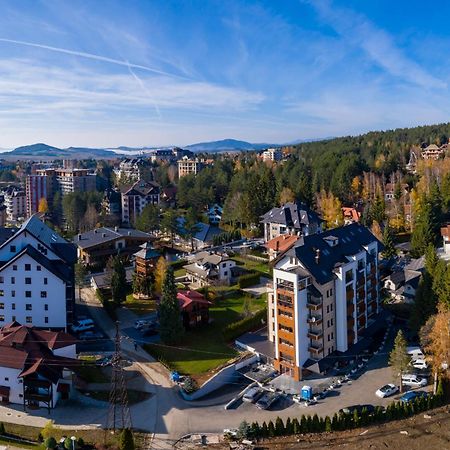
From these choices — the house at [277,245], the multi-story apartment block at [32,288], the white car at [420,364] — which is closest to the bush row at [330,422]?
the white car at [420,364]

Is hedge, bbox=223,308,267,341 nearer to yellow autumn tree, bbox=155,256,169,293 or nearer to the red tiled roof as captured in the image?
yellow autumn tree, bbox=155,256,169,293

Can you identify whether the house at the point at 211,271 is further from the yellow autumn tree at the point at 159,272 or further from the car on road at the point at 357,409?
the car on road at the point at 357,409

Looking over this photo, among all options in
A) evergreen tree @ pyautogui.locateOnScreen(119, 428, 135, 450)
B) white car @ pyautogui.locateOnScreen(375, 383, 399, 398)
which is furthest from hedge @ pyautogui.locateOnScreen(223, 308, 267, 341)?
evergreen tree @ pyautogui.locateOnScreen(119, 428, 135, 450)

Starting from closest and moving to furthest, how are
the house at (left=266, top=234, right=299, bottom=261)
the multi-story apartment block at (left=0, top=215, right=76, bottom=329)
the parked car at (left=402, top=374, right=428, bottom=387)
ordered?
the parked car at (left=402, top=374, right=428, bottom=387) < the multi-story apartment block at (left=0, top=215, right=76, bottom=329) < the house at (left=266, top=234, right=299, bottom=261)

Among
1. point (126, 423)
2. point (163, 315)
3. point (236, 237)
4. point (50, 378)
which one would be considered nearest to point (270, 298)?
point (163, 315)

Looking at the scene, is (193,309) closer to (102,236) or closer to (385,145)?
→ (102,236)

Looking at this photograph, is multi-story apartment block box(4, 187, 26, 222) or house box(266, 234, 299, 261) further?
multi-story apartment block box(4, 187, 26, 222)

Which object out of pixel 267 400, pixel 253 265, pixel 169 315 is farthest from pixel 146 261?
pixel 267 400
